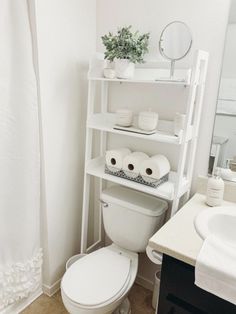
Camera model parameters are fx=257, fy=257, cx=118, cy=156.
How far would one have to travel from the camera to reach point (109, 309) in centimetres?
127

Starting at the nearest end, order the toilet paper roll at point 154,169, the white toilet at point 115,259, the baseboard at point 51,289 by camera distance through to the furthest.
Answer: the white toilet at point 115,259 → the toilet paper roll at point 154,169 → the baseboard at point 51,289

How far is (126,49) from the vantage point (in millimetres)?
1354

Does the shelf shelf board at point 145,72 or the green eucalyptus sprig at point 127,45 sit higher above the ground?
the green eucalyptus sprig at point 127,45

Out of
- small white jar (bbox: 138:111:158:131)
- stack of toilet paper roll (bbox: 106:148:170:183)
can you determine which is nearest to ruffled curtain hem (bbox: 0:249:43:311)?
stack of toilet paper roll (bbox: 106:148:170:183)

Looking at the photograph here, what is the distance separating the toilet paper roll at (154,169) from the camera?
1.36m

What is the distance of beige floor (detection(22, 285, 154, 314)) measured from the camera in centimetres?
165

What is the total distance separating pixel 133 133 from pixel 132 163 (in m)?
0.18

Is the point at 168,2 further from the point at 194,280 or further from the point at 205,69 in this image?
the point at 194,280

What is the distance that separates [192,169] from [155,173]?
253 millimetres

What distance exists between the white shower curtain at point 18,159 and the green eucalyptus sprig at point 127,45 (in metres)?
0.42

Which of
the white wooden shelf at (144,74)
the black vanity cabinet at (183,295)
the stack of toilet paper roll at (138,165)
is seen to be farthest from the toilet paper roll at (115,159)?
the black vanity cabinet at (183,295)

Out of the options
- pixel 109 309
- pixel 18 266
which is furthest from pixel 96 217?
pixel 109 309

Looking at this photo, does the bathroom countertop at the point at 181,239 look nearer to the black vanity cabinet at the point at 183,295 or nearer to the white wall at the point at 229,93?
the black vanity cabinet at the point at 183,295

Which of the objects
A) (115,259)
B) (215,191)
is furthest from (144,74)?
(115,259)
